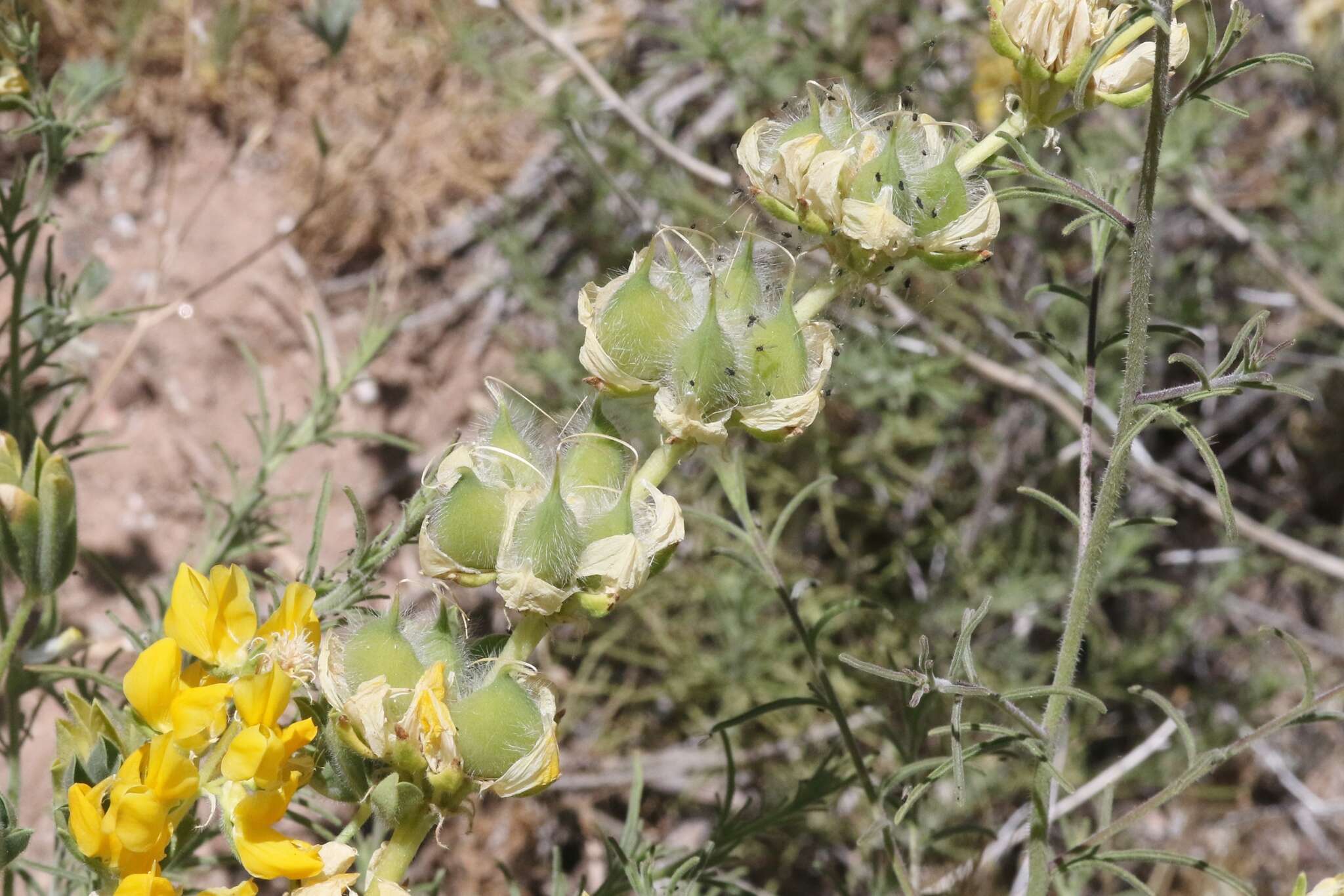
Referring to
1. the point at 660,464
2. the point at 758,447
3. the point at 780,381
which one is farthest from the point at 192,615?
the point at 758,447

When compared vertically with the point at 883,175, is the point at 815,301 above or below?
below

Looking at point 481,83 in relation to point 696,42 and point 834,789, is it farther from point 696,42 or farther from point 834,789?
point 834,789

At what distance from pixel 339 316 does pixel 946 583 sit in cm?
242

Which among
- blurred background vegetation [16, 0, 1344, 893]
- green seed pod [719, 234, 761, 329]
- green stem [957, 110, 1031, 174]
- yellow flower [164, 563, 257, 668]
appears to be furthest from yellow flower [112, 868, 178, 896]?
blurred background vegetation [16, 0, 1344, 893]

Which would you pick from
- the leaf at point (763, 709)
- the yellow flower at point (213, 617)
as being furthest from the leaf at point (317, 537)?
the leaf at point (763, 709)

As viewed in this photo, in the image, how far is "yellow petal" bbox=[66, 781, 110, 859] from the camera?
39.9 inches

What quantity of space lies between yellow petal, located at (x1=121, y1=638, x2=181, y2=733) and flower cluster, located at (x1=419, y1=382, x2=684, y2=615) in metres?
0.25

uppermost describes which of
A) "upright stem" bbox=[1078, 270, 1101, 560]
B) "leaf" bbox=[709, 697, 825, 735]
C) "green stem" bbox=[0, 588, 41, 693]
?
"green stem" bbox=[0, 588, 41, 693]

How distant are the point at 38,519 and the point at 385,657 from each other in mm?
488

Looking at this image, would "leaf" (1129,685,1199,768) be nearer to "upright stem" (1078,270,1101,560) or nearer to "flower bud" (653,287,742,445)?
"upright stem" (1078,270,1101,560)

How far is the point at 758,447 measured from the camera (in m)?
3.57

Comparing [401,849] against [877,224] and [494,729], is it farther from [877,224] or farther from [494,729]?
[877,224]

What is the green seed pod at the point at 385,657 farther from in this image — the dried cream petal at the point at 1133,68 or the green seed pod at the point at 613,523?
the dried cream petal at the point at 1133,68

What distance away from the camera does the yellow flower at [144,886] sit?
3.24 feet
